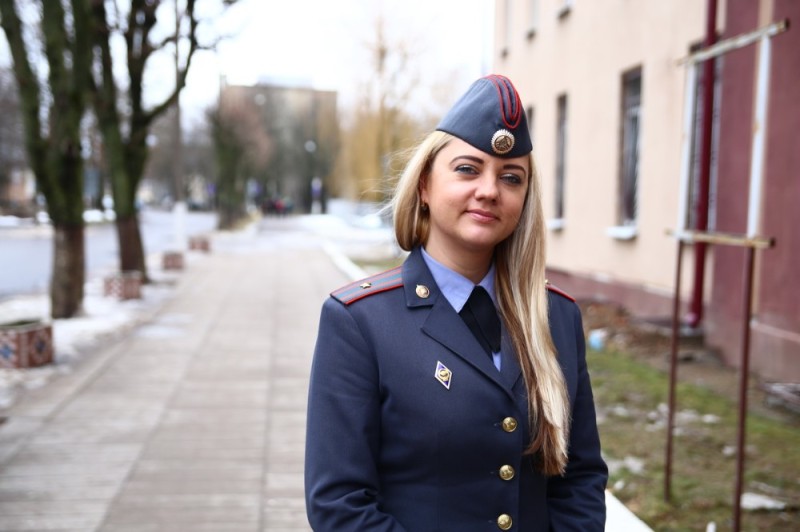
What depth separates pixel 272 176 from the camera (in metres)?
76.4

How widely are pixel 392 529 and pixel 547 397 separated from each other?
48cm

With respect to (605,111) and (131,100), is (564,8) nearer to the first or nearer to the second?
(605,111)

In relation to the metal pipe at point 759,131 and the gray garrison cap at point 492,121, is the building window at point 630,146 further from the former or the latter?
the gray garrison cap at point 492,121

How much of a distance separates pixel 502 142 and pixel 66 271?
10.3m

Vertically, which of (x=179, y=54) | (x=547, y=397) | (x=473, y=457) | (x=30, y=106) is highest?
(x=179, y=54)

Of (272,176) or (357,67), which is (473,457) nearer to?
(357,67)

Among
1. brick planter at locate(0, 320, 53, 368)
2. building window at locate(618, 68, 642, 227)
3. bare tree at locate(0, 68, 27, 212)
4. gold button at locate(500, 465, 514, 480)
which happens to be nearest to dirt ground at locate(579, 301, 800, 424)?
building window at locate(618, 68, 642, 227)

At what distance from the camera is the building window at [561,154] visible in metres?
14.8

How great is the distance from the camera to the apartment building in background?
7137 millimetres

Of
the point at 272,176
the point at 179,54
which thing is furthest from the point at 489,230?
the point at 272,176

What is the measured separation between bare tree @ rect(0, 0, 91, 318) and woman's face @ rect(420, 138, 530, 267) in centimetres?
965

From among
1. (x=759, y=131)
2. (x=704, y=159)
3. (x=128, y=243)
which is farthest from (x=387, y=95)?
(x=759, y=131)

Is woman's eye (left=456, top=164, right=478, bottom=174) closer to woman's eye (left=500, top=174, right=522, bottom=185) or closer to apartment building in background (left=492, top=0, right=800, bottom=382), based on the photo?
woman's eye (left=500, top=174, right=522, bottom=185)

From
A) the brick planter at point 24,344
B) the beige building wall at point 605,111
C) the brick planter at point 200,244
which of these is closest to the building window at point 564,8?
the beige building wall at point 605,111
